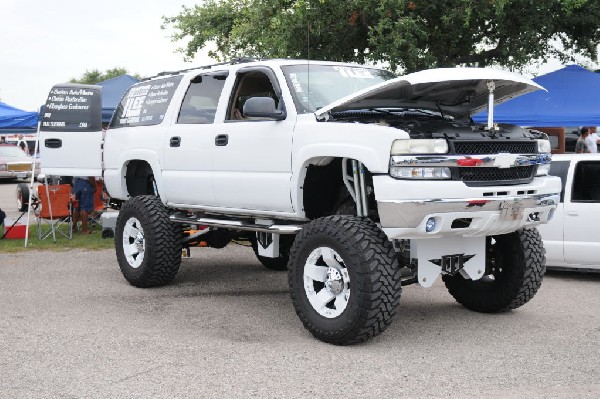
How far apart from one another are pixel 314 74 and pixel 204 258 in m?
4.63

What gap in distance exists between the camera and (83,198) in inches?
540

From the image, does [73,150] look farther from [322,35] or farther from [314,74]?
[322,35]

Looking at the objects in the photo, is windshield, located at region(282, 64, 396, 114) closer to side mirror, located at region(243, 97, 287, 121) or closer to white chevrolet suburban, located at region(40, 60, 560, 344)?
white chevrolet suburban, located at region(40, 60, 560, 344)

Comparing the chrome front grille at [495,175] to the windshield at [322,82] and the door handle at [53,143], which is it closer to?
the windshield at [322,82]

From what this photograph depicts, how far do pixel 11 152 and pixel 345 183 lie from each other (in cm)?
2665

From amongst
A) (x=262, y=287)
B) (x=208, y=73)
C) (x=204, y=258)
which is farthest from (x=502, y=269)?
(x=204, y=258)

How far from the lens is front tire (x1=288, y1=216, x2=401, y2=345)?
5.64 meters

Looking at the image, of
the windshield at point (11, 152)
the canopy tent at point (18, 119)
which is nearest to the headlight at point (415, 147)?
the canopy tent at point (18, 119)

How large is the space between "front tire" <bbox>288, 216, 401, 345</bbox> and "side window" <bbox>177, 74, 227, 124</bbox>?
6.58ft

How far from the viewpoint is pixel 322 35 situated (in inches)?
619

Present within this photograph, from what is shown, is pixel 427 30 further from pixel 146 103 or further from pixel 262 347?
pixel 262 347

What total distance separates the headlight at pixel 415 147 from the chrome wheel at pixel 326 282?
0.95m

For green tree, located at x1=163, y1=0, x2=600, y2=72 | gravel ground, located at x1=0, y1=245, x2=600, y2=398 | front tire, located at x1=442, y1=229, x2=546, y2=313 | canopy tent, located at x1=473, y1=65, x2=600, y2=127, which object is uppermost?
green tree, located at x1=163, y1=0, x2=600, y2=72

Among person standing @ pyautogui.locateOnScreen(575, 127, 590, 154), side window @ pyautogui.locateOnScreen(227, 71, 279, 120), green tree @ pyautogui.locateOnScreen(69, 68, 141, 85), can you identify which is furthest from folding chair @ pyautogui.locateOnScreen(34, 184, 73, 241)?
green tree @ pyautogui.locateOnScreen(69, 68, 141, 85)
